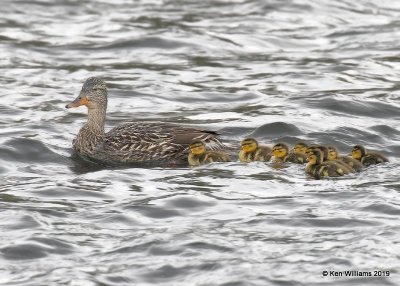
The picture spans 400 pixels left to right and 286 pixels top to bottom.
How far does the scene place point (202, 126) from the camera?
50.7 ft

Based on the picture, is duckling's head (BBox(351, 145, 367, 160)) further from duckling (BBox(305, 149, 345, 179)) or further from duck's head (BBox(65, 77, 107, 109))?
duck's head (BBox(65, 77, 107, 109))

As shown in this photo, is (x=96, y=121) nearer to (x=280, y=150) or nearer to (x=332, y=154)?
(x=280, y=150)

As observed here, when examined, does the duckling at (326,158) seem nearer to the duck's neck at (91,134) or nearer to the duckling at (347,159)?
the duckling at (347,159)

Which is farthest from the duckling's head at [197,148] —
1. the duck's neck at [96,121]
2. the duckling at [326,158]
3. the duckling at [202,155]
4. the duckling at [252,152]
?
the duck's neck at [96,121]

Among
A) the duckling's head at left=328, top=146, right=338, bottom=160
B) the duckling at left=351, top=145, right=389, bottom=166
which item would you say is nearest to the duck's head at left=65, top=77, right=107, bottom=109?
the duckling's head at left=328, top=146, right=338, bottom=160

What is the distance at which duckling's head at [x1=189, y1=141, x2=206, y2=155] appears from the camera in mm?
13306

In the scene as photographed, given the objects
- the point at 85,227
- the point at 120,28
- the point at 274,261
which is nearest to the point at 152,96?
the point at 120,28

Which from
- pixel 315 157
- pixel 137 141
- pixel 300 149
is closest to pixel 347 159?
pixel 315 157

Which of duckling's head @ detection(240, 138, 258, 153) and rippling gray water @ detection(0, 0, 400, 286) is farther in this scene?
duckling's head @ detection(240, 138, 258, 153)

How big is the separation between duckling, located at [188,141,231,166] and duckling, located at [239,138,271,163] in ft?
0.69

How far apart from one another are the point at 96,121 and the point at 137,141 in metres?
0.92

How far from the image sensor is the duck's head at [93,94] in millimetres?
14602

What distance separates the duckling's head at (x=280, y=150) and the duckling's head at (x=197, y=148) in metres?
0.77

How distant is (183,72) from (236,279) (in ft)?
30.8
